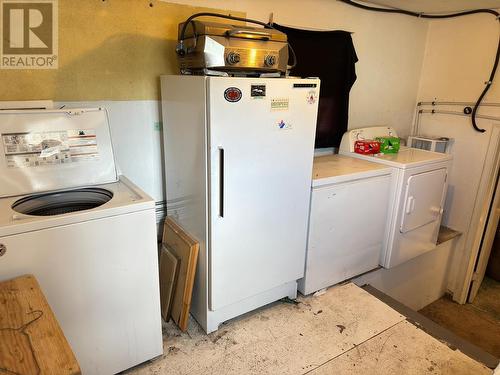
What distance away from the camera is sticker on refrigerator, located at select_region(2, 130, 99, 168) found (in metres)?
1.66

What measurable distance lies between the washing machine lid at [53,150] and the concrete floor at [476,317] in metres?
3.25

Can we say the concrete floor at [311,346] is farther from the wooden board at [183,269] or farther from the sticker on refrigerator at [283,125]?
the sticker on refrigerator at [283,125]

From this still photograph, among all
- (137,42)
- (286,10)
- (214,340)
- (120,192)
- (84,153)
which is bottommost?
(214,340)

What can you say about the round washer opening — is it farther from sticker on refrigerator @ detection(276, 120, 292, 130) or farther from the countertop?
the countertop

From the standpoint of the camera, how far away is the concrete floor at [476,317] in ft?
10.3

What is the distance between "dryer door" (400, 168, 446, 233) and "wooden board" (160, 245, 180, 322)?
1686mm

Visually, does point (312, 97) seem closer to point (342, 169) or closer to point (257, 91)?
point (257, 91)

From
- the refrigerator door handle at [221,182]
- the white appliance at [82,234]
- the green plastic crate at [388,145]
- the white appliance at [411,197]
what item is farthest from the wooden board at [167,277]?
the green plastic crate at [388,145]

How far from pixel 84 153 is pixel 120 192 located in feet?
1.04

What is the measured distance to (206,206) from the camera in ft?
5.86

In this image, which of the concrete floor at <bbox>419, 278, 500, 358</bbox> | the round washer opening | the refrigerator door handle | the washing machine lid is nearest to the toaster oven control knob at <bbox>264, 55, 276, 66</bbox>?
the refrigerator door handle

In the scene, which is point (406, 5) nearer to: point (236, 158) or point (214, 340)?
point (236, 158)

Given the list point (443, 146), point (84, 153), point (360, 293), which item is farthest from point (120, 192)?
point (443, 146)
